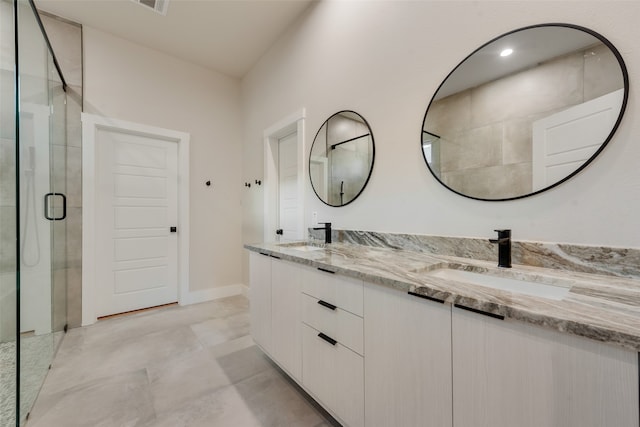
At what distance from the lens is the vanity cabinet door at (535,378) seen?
1.80 ft

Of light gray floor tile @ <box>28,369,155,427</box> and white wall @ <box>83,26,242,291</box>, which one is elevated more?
white wall @ <box>83,26,242,291</box>

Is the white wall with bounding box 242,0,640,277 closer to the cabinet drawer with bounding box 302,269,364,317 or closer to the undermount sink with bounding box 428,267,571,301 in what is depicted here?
the undermount sink with bounding box 428,267,571,301

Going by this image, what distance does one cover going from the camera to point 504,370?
2.30ft

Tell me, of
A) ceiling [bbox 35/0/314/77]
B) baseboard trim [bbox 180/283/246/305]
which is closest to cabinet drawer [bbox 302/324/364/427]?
baseboard trim [bbox 180/283/246/305]

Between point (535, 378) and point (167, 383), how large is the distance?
1.98 metres

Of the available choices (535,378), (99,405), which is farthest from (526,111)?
(99,405)

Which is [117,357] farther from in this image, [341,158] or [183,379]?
[341,158]

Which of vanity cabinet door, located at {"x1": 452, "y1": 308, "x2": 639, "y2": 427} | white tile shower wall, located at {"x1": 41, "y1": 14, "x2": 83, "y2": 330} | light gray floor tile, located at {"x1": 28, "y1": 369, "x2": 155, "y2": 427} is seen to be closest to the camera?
vanity cabinet door, located at {"x1": 452, "y1": 308, "x2": 639, "y2": 427}

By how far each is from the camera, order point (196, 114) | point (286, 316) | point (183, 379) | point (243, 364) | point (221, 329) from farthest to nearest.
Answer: point (196, 114), point (221, 329), point (243, 364), point (183, 379), point (286, 316)

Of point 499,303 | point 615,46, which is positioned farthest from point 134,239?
point 615,46

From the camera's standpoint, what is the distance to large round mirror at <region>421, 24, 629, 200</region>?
3.15ft

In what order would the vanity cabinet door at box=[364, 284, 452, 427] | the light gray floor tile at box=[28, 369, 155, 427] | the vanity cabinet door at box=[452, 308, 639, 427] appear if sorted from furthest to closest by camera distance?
the light gray floor tile at box=[28, 369, 155, 427] → the vanity cabinet door at box=[364, 284, 452, 427] → the vanity cabinet door at box=[452, 308, 639, 427]

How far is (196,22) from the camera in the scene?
8.23 feet

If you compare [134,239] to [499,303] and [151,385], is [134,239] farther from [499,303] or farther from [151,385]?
[499,303]
